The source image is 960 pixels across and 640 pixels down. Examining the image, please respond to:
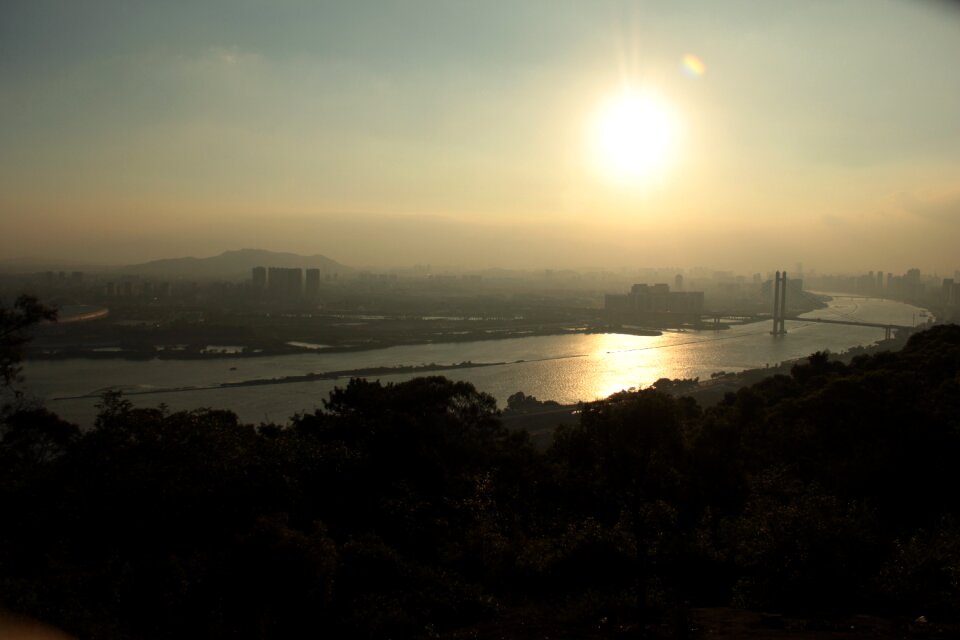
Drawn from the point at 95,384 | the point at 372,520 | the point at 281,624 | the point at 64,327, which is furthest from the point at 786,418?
the point at 64,327

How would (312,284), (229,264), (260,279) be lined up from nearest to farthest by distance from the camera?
1. (260,279)
2. (312,284)
3. (229,264)

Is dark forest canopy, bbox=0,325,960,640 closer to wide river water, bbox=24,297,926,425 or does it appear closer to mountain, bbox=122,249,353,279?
wide river water, bbox=24,297,926,425

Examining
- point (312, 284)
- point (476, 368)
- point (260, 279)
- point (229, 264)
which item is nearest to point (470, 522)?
point (476, 368)

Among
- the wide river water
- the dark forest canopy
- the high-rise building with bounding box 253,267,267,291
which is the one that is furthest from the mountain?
the dark forest canopy

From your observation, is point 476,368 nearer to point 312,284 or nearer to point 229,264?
point 312,284

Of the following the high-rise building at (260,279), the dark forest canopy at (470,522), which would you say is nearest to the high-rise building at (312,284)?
the high-rise building at (260,279)

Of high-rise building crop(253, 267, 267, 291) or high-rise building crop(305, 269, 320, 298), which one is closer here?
high-rise building crop(253, 267, 267, 291)
